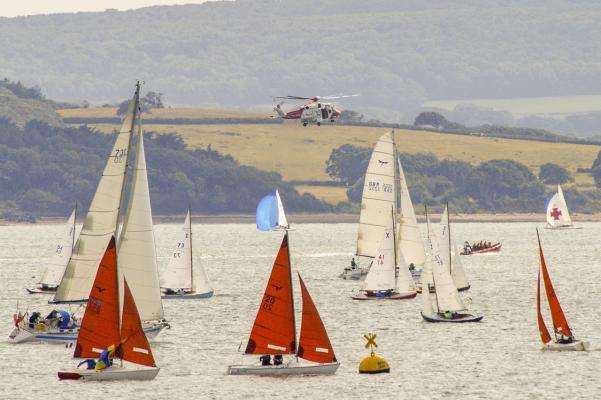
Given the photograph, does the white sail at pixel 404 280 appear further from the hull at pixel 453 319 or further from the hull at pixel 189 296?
the hull at pixel 189 296

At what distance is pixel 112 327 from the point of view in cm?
6912

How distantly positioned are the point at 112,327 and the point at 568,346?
89.6 feet

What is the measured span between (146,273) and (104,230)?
308 centimetres

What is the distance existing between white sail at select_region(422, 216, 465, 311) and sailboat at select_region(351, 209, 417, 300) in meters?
13.0

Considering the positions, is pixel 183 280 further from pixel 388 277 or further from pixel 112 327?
pixel 112 327

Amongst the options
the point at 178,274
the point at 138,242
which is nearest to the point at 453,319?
the point at 178,274

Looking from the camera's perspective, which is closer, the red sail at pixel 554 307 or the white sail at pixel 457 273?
the red sail at pixel 554 307

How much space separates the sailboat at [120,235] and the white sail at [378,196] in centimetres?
4408

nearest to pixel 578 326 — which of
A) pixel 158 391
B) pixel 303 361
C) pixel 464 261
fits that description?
pixel 303 361

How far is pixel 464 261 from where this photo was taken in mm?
184625

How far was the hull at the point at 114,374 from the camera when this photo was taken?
69.8 m

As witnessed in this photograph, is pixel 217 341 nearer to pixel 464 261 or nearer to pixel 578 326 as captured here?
pixel 578 326

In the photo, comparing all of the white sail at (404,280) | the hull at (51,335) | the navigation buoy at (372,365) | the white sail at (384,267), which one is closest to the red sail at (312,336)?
the navigation buoy at (372,365)

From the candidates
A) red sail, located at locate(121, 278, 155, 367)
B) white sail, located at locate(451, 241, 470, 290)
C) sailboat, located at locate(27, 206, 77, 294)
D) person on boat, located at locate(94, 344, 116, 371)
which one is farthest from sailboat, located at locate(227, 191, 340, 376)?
sailboat, located at locate(27, 206, 77, 294)
